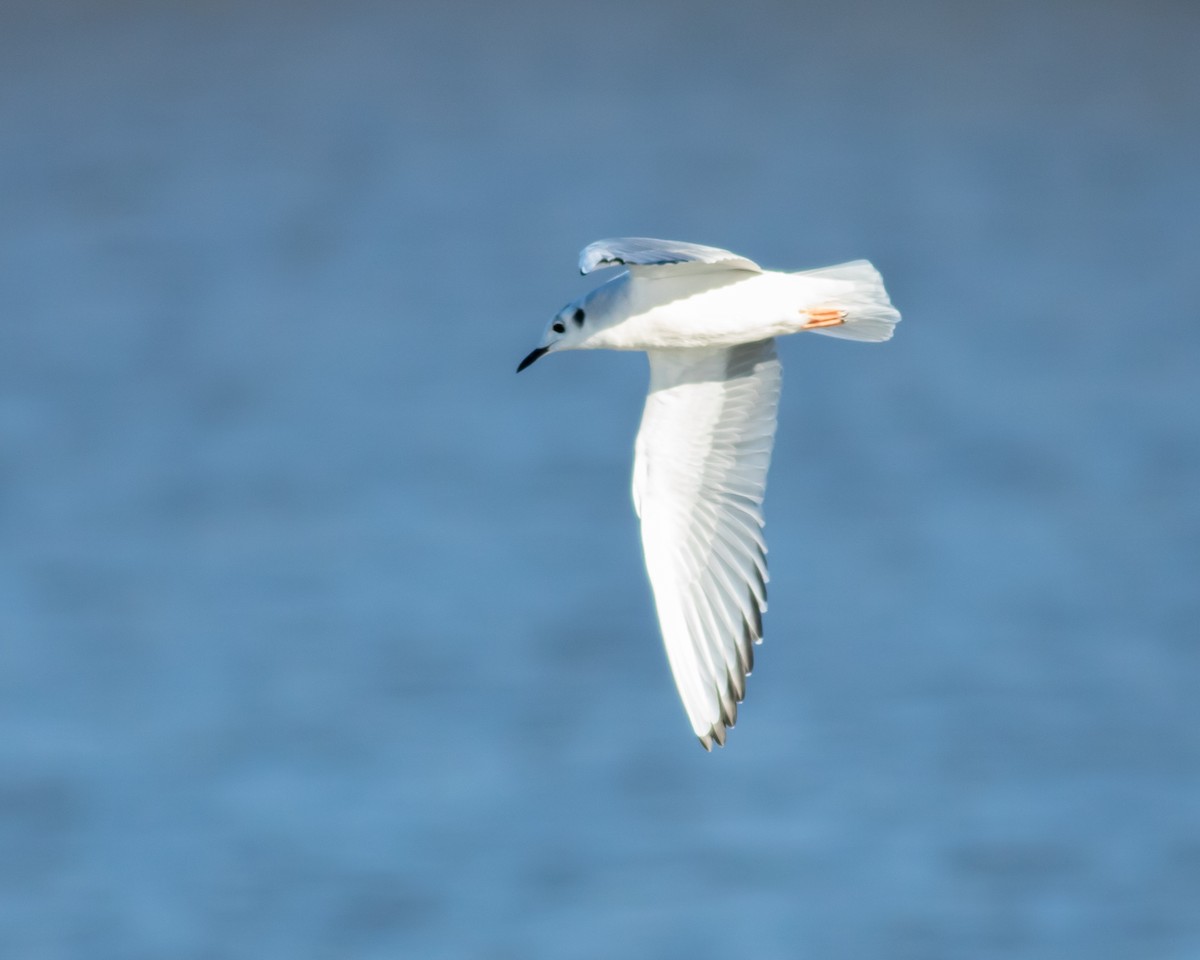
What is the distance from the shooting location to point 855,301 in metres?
4.38

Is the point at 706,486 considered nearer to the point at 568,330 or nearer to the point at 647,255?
the point at 568,330

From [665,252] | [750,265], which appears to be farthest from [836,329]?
[665,252]

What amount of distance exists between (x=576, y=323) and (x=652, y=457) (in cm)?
48

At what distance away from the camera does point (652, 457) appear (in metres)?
4.75

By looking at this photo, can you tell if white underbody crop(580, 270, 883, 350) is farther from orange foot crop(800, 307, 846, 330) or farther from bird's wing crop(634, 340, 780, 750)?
bird's wing crop(634, 340, 780, 750)

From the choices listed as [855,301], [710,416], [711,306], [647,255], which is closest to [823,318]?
[855,301]

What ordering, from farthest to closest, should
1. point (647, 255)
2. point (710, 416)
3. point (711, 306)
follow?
point (710, 416) < point (711, 306) < point (647, 255)

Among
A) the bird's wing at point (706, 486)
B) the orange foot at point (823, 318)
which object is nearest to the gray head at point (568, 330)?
the bird's wing at point (706, 486)

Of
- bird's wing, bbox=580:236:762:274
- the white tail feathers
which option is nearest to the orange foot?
the white tail feathers

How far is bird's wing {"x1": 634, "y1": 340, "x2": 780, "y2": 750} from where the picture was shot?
462cm

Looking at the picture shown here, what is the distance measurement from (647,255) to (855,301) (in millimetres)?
755

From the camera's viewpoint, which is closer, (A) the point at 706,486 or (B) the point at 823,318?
(B) the point at 823,318

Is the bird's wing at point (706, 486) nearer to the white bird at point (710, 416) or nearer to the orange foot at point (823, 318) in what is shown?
the white bird at point (710, 416)

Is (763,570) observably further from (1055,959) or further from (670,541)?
(1055,959)
